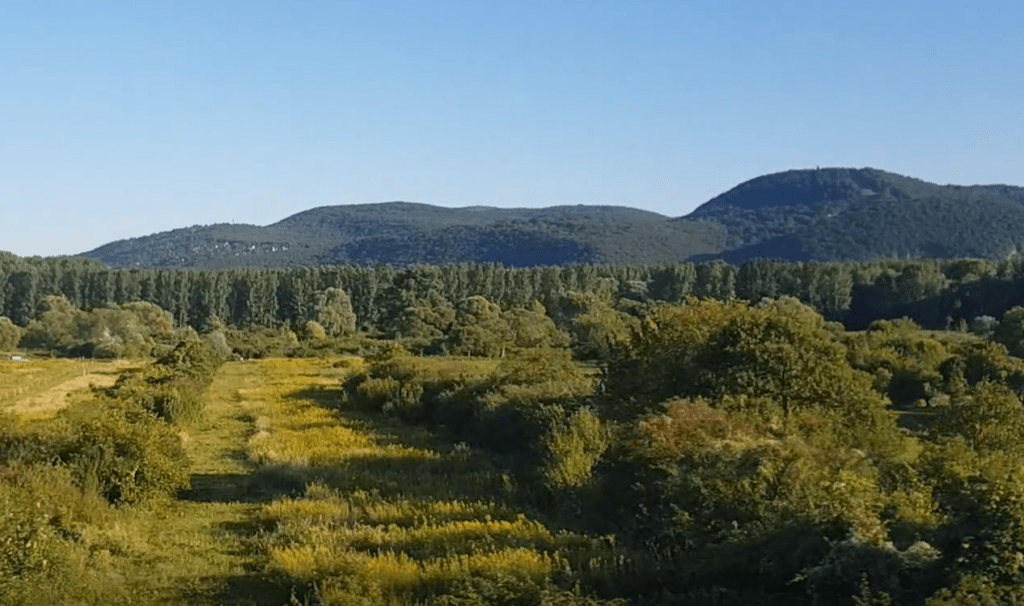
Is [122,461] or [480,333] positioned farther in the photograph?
[480,333]

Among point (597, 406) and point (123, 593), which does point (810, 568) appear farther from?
point (597, 406)

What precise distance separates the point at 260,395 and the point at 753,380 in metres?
29.6

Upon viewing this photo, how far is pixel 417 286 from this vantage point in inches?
4715

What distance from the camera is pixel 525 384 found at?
2852 cm

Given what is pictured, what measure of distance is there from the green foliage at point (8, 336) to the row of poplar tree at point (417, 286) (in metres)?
25.9

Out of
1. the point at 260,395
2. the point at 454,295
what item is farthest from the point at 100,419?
the point at 454,295

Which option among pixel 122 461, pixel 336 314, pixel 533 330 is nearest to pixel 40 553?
pixel 122 461

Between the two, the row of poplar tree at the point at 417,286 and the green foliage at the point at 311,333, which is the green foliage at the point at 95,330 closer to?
the green foliage at the point at 311,333

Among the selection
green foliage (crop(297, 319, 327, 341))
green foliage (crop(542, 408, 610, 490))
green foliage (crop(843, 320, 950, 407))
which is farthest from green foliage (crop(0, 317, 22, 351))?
green foliage (crop(542, 408, 610, 490))

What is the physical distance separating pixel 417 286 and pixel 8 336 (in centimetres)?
4504

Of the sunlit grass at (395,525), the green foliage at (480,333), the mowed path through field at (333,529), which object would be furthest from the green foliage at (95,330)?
the mowed path through field at (333,529)

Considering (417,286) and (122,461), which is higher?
(417,286)

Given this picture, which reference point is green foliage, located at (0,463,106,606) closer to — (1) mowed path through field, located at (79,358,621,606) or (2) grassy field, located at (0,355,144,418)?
(1) mowed path through field, located at (79,358,621,606)

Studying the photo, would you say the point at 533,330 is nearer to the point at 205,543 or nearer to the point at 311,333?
the point at 311,333
